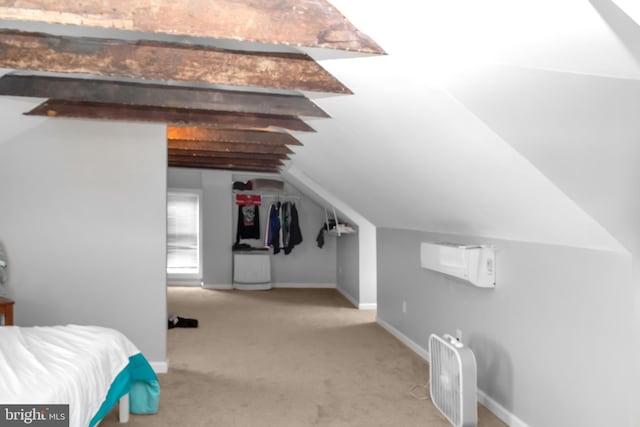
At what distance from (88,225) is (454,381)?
292 cm

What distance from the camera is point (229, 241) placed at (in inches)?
320

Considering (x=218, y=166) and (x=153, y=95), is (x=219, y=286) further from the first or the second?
(x=153, y=95)

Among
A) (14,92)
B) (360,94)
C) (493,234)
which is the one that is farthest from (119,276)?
(493,234)

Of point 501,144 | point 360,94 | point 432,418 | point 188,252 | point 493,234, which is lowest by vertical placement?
point 432,418

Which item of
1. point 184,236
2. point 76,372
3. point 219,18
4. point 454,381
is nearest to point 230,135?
point 219,18

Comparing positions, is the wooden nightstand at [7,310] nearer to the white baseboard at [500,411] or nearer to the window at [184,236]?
the white baseboard at [500,411]

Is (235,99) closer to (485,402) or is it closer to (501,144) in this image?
(501,144)

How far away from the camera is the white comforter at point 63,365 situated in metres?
2.02

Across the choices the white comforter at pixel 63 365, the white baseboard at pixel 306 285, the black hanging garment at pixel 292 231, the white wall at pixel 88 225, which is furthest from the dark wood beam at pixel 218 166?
the white comforter at pixel 63 365

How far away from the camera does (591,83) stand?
1479 millimetres

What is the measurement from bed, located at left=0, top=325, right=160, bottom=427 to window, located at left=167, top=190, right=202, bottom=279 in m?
5.17

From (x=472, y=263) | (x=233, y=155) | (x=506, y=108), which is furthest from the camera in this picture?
(x=233, y=155)

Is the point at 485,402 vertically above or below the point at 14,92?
below

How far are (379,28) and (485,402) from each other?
255 centimetres
